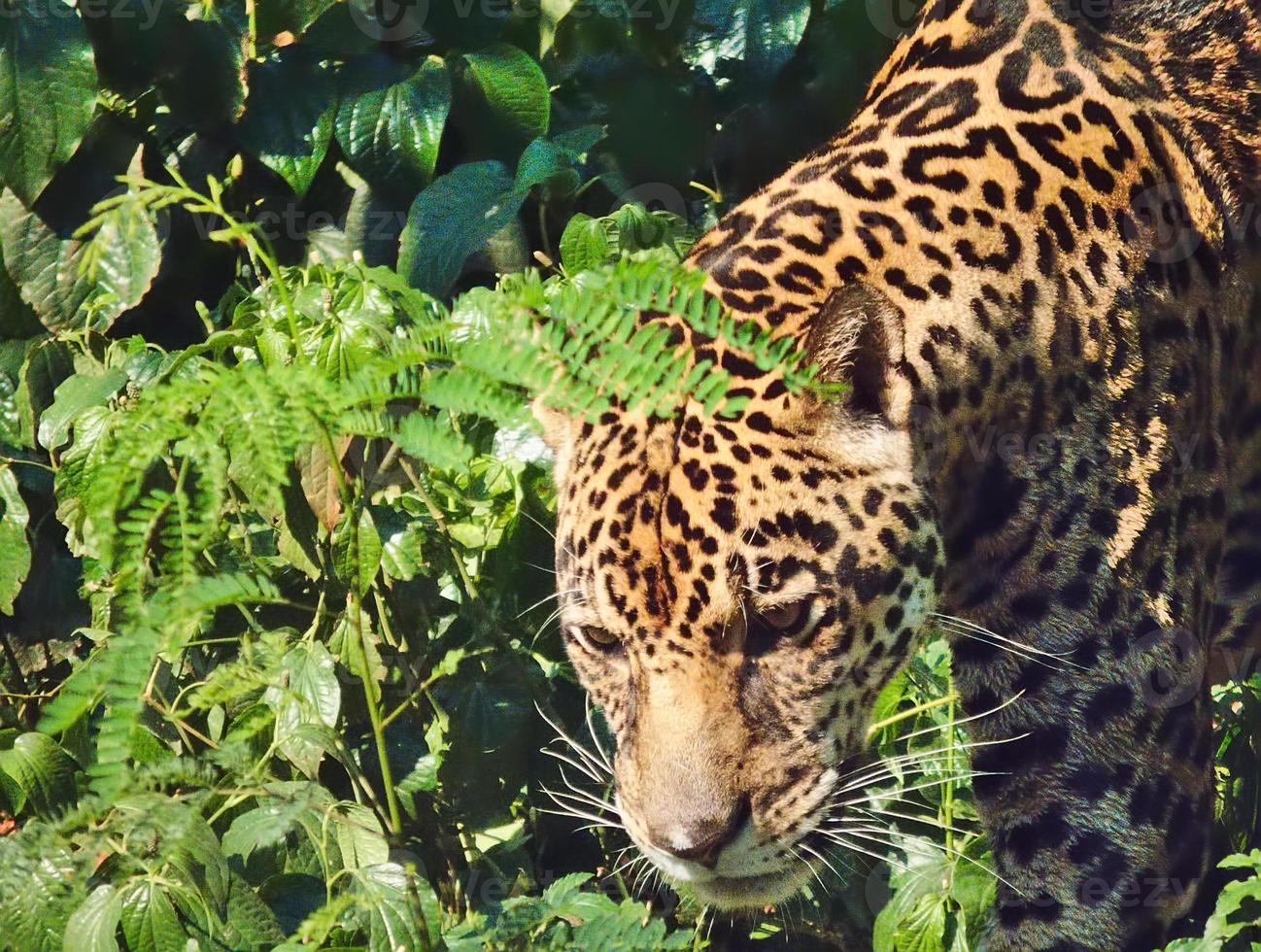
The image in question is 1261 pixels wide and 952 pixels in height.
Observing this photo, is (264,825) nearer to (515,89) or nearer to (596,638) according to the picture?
(596,638)

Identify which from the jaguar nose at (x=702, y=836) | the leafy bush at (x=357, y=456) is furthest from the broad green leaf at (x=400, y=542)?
the jaguar nose at (x=702, y=836)

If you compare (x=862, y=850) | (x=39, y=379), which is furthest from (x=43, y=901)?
(x=39, y=379)

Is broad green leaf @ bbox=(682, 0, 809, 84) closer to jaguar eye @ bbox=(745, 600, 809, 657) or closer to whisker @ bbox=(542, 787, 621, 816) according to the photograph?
whisker @ bbox=(542, 787, 621, 816)

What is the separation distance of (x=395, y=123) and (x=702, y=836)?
3.11m

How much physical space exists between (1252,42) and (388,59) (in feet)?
9.43

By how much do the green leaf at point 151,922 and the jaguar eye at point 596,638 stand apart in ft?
3.62

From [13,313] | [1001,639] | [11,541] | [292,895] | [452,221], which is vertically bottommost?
[292,895]

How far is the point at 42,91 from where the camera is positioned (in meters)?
5.54

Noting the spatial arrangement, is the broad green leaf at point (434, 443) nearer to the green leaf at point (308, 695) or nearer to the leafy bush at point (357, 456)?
the leafy bush at point (357, 456)

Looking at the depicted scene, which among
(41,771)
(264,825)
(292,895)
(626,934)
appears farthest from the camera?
(41,771)

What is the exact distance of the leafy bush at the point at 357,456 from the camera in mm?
3045

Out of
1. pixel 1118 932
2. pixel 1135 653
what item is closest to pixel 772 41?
pixel 1135 653

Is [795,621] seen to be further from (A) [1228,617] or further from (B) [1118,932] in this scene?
(A) [1228,617]

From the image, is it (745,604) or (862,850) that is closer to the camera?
(745,604)
